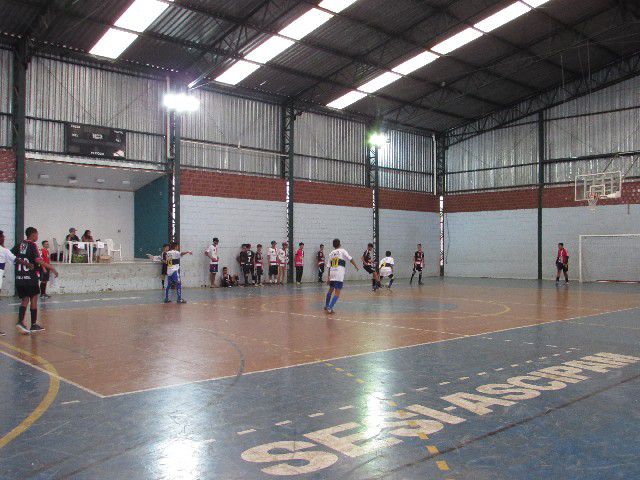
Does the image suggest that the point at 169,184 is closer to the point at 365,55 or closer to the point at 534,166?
the point at 365,55

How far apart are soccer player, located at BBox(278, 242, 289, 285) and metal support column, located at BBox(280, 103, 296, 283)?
0.45 m

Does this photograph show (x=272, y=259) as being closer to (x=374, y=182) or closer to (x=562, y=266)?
(x=374, y=182)

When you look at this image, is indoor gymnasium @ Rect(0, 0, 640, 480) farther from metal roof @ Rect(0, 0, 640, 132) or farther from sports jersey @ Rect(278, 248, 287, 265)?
sports jersey @ Rect(278, 248, 287, 265)

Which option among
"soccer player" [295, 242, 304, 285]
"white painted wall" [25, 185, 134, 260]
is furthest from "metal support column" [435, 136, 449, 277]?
"white painted wall" [25, 185, 134, 260]

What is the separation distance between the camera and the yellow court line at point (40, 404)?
520 cm

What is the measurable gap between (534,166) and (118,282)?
25524mm

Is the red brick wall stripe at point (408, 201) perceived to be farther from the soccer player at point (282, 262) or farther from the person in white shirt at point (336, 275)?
the person in white shirt at point (336, 275)

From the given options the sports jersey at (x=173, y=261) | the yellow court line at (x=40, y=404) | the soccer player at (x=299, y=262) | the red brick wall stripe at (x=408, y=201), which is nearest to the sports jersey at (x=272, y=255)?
the soccer player at (x=299, y=262)

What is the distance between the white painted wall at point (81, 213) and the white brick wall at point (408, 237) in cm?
1572

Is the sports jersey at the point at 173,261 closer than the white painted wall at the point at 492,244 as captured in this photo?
Yes

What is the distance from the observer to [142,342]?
10.6m

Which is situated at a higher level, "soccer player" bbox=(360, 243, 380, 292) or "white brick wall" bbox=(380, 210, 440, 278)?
"white brick wall" bbox=(380, 210, 440, 278)

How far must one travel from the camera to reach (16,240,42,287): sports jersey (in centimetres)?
1156

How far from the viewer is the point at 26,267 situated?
1166 cm
